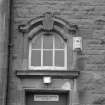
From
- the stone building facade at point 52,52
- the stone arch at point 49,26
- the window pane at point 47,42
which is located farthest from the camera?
the window pane at point 47,42

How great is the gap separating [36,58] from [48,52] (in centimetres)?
35

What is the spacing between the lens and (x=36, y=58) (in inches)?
316

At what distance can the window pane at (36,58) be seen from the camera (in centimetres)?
797

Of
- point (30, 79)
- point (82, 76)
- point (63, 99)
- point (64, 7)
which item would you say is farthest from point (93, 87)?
point (64, 7)

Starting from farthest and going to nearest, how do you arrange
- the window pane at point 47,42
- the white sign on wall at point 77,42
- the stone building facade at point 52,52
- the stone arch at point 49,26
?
the window pane at point 47,42, the stone arch at point 49,26, the white sign on wall at point 77,42, the stone building facade at point 52,52

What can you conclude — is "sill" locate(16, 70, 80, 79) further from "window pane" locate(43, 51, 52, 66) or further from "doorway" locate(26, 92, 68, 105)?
"doorway" locate(26, 92, 68, 105)

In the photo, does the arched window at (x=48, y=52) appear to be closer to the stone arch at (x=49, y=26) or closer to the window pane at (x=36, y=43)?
the window pane at (x=36, y=43)

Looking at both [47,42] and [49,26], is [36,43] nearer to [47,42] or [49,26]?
[47,42]

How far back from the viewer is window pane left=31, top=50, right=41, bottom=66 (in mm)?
7973

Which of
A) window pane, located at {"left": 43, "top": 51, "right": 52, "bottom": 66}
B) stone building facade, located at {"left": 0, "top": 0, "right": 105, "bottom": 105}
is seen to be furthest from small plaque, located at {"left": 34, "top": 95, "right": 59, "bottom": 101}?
window pane, located at {"left": 43, "top": 51, "right": 52, "bottom": 66}

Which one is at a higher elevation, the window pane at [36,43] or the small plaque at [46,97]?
the window pane at [36,43]

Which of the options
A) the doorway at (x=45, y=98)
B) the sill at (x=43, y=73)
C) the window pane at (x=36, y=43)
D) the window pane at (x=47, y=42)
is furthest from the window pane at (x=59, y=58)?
the doorway at (x=45, y=98)

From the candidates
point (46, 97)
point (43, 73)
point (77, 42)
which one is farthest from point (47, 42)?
point (46, 97)

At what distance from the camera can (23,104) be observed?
7551 millimetres
